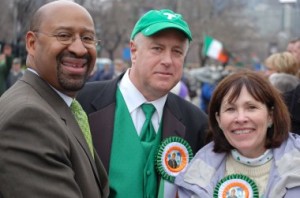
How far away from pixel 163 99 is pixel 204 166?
1.85ft

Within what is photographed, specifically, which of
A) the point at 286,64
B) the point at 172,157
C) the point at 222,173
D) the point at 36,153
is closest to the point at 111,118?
the point at 172,157

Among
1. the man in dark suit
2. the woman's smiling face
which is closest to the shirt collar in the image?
the man in dark suit

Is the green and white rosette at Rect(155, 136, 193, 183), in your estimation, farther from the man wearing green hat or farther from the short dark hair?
the short dark hair

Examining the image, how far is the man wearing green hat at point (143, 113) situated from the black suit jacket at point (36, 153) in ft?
2.59

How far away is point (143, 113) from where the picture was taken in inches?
129

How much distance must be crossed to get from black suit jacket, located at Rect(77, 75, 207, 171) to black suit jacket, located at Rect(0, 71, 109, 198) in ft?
2.71

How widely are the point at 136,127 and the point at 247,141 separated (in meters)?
0.71

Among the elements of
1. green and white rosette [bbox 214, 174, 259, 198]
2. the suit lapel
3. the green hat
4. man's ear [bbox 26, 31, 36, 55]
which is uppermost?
the green hat

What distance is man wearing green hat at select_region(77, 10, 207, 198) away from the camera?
3.13m

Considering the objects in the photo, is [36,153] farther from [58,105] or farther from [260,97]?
[260,97]

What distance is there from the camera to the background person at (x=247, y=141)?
286 centimetres

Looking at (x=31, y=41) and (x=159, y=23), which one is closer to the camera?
(x=31, y=41)

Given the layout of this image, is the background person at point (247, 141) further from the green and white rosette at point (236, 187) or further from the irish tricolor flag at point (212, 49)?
the irish tricolor flag at point (212, 49)

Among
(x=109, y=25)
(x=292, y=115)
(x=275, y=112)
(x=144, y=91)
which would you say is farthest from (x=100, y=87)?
(x=109, y=25)
